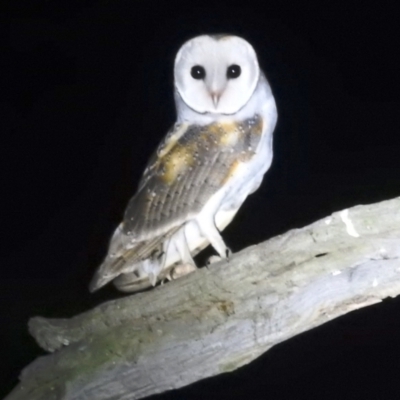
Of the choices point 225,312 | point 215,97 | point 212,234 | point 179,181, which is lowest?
point 225,312

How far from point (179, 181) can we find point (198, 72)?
0.65 ft

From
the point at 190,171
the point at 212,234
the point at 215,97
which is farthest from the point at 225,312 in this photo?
the point at 215,97

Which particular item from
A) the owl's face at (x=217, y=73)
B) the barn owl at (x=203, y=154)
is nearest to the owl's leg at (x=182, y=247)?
the barn owl at (x=203, y=154)

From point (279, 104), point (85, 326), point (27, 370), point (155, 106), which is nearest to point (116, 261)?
point (85, 326)

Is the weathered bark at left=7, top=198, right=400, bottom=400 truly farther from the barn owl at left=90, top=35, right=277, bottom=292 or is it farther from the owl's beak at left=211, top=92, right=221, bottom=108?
the owl's beak at left=211, top=92, right=221, bottom=108

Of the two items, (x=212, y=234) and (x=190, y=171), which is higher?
(x=190, y=171)

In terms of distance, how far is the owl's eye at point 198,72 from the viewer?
3.60 ft

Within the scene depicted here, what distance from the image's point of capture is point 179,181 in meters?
1.11

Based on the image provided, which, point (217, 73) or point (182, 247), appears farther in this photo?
point (182, 247)

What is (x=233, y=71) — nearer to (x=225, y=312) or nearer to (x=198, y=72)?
(x=198, y=72)

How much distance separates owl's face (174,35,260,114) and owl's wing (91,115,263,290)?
40mm

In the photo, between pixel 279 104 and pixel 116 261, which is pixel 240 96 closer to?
pixel 116 261

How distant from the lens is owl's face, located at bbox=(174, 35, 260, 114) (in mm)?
1083

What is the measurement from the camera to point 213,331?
3.48 feet
